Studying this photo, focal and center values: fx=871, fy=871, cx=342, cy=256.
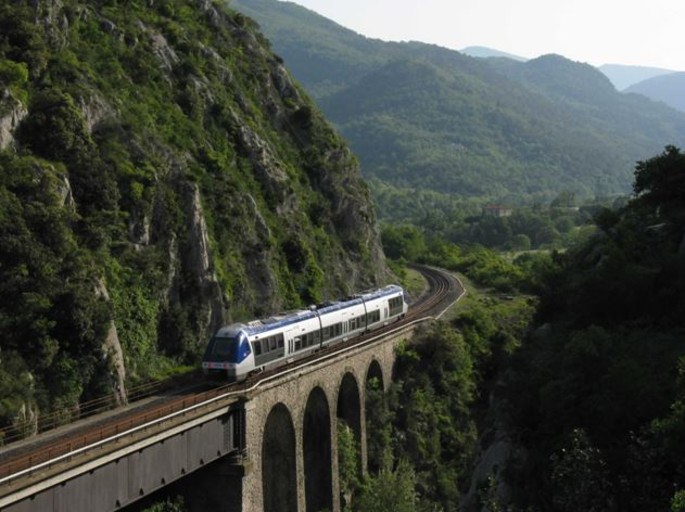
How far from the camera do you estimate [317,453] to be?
201 feet

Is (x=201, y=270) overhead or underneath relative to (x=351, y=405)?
overhead

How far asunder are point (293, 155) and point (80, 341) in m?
51.9

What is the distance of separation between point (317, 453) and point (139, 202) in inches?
846

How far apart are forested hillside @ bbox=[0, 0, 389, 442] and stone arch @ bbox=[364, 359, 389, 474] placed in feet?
36.5

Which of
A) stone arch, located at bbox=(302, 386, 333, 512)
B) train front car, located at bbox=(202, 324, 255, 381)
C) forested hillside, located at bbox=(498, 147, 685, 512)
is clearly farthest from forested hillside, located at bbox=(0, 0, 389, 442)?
forested hillside, located at bbox=(498, 147, 685, 512)

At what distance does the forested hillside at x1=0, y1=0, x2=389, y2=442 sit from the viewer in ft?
159

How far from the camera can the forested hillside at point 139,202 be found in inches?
1907

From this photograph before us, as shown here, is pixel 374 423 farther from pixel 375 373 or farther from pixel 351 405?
pixel 375 373

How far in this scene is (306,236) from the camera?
287ft

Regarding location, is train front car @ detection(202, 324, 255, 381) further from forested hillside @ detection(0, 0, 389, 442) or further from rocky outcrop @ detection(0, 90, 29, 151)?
rocky outcrop @ detection(0, 90, 29, 151)

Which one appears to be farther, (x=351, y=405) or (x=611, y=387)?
(x=351, y=405)

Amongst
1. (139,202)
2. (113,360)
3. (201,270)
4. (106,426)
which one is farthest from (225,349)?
(139,202)

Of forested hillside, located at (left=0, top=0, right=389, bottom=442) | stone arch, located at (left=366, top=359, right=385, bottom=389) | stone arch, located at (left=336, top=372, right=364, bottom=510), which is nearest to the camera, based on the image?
forested hillside, located at (left=0, top=0, right=389, bottom=442)

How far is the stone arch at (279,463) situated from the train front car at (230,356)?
15.9 ft
